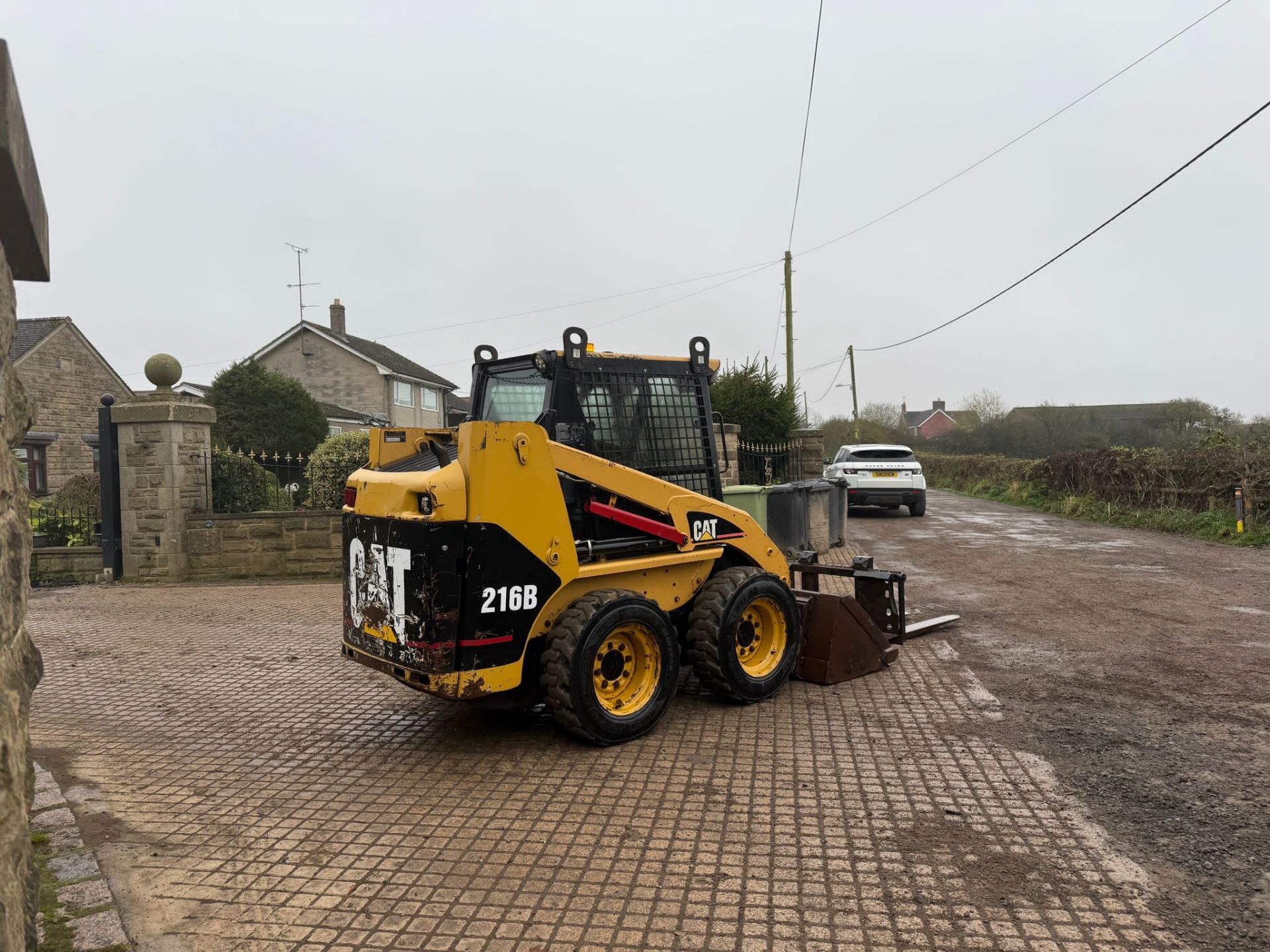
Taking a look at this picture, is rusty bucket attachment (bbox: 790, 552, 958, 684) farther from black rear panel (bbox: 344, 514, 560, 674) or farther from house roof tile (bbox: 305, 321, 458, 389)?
house roof tile (bbox: 305, 321, 458, 389)

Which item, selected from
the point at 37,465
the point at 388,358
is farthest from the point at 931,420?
the point at 37,465

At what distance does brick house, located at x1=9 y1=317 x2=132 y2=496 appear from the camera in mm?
26516

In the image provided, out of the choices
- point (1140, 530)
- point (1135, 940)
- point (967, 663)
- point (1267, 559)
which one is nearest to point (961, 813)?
point (1135, 940)

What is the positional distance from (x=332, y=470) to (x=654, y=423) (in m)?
8.19

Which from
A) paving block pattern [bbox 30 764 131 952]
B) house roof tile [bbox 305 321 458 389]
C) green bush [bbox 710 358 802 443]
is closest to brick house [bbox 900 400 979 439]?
house roof tile [bbox 305 321 458 389]

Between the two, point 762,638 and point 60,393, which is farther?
point 60,393

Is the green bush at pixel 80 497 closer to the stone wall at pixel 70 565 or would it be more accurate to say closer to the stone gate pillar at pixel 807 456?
the stone wall at pixel 70 565

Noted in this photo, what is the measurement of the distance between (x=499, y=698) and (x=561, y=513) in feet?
3.72

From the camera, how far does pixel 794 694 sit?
5867 mm

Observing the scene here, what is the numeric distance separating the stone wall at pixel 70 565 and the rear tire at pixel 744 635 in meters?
9.64

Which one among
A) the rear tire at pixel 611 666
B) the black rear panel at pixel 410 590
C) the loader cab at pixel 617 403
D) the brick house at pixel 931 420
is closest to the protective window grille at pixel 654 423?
the loader cab at pixel 617 403

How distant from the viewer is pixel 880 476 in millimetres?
18922

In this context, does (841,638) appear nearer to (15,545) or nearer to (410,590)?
(410,590)

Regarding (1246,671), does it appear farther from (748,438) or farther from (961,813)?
(748,438)
